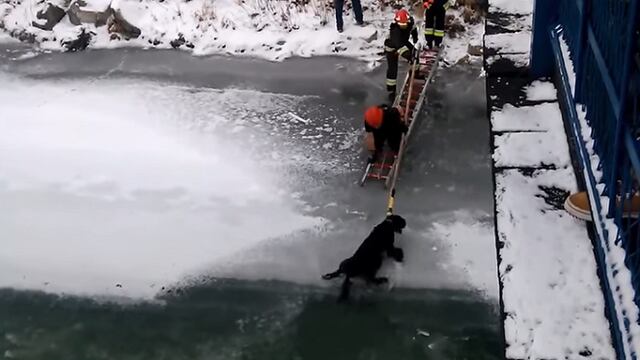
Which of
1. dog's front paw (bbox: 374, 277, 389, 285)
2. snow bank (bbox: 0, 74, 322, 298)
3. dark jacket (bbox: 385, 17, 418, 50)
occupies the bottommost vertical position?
dog's front paw (bbox: 374, 277, 389, 285)

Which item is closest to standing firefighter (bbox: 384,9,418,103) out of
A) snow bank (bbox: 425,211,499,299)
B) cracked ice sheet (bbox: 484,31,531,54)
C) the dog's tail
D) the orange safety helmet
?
the orange safety helmet

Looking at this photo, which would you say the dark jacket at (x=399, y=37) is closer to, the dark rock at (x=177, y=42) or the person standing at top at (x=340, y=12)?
the person standing at top at (x=340, y=12)

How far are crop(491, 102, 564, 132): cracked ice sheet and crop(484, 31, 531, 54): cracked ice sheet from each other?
31.1 inches

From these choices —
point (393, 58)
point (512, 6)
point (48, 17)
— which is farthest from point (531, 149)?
point (48, 17)

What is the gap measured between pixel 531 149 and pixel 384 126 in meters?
3.89

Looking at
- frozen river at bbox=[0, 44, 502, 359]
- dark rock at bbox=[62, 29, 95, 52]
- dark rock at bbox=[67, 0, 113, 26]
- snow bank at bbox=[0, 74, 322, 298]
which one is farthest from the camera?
dark rock at bbox=[67, 0, 113, 26]

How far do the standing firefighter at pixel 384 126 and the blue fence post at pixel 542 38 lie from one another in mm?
3096

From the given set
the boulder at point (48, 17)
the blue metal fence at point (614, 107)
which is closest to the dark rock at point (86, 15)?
the boulder at point (48, 17)

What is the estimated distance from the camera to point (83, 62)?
465 inches

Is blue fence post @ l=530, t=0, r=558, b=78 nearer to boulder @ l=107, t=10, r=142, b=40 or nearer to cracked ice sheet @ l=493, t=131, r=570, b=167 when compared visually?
cracked ice sheet @ l=493, t=131, r=570, b=167

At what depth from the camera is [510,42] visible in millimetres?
5926

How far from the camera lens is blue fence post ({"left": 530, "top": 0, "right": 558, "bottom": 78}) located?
17.6 ft

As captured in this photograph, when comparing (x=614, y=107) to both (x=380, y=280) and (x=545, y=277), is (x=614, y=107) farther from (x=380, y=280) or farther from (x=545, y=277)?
(x=380, y=280)

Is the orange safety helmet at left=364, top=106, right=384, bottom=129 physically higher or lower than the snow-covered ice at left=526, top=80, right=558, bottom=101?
lower
